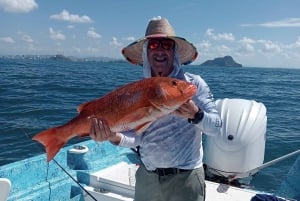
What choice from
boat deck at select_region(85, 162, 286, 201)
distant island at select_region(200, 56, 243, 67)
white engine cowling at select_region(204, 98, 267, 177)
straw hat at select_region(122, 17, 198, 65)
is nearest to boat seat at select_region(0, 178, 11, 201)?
straw hat at select_region(122, 17, 198, 65)

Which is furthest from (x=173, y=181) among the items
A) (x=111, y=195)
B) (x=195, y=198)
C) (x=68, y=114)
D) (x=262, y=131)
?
(x=68, y=114)

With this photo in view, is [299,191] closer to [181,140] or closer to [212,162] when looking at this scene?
[212,162]

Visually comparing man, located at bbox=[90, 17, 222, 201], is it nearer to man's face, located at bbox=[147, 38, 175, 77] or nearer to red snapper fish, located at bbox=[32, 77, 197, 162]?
man's face, located at bbox=[147, 38, 175, 77]

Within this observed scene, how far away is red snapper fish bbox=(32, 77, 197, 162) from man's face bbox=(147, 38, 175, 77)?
0.46m

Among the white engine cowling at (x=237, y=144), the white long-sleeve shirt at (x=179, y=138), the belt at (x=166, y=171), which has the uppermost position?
the white long-sleeve shirt at (x=179, y=138)

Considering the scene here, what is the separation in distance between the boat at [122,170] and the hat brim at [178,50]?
1.47 m

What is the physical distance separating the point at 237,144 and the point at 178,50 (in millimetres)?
2505

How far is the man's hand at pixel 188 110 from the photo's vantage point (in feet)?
8.99

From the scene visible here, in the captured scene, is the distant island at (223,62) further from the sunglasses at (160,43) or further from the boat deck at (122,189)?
the sunglasses at (160,43)

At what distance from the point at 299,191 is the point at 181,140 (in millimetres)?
3094

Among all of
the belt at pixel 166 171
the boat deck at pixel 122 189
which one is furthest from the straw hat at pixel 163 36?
the boat deck at pixel 122 189

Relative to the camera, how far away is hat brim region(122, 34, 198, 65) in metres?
3.09

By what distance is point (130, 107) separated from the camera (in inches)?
102

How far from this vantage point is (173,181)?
10.2 ft
